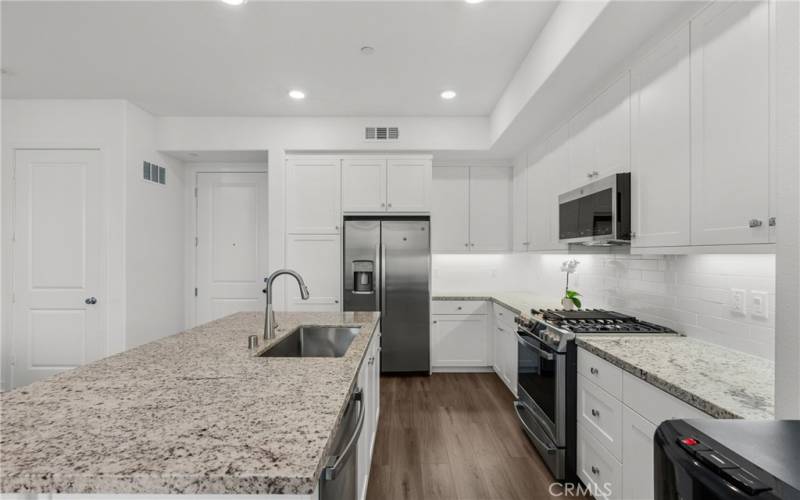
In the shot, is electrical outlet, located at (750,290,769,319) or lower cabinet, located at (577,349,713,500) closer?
lower cabinet, located at (577,349,713,500)

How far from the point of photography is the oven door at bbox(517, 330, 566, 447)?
6.72 feet

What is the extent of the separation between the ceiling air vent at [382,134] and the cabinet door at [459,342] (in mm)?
1978

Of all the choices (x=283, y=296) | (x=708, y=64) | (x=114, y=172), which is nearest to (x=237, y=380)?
(x=708, y=64)

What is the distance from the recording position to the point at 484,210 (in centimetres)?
431

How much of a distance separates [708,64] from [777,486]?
64.9 inches

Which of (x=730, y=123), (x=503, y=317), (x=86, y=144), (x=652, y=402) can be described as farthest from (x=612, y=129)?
(x=86, y=144)

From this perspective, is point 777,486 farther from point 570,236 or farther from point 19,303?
point 19,303

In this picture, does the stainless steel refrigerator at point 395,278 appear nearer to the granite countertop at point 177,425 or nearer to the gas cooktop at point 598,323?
the gas cooktop at point 598,323

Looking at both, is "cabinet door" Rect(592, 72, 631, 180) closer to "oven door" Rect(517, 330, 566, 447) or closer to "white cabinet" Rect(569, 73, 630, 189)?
"white cabinet" Rect(569, 73, 630, 189)

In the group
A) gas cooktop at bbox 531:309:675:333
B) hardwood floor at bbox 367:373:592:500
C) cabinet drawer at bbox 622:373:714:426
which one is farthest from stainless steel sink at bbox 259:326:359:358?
cabinet drawer at bbox 622:373:714:426

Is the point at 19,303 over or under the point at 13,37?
under

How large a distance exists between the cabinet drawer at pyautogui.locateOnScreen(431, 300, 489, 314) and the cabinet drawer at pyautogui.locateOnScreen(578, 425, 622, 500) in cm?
204

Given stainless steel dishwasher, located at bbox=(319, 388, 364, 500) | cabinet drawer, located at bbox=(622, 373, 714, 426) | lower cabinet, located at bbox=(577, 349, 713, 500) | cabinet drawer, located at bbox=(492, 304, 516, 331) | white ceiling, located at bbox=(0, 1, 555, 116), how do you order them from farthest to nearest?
cabinet drawer, located at bbox=(492, 304, 516, 331) < white ceiling, located at bbox=(0, 1, 555, 116) < lower cabinet, located at bbox=(577, 349, 713, 500) < cabinet drawer, located at bbox=(622, 373, 714, 426) < stainless steel dishwasher, located at bbox=(319, 388, 364, 500)

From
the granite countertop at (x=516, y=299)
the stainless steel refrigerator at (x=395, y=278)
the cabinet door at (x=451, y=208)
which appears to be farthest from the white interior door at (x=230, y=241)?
the granite countertop at (x=516, y=299)
